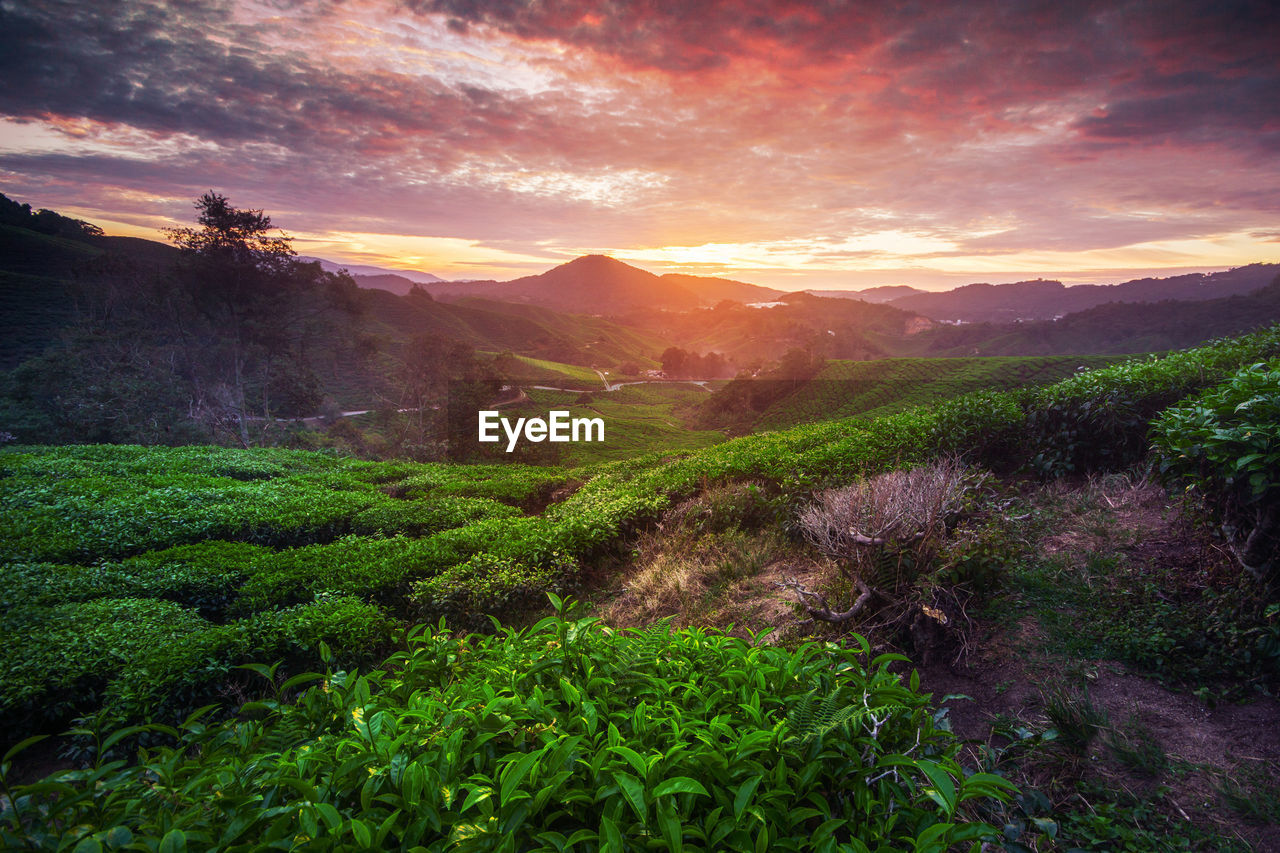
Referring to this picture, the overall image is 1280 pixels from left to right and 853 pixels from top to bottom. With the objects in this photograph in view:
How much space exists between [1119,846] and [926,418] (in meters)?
6.71

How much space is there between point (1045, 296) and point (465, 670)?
638 ft

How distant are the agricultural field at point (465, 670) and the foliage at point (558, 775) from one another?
1 centimetres

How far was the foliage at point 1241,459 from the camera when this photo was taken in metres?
2.97

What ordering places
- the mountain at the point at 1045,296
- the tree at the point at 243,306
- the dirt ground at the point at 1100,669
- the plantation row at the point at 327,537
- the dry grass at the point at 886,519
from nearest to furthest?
1. the dirt ground at the point at 1100,669
2. the dry grass at the point at 886,519
3. the plantation row at the point at 327,537
4. the tree at the point at 243,306
5. the mountain at the point at 1045,296

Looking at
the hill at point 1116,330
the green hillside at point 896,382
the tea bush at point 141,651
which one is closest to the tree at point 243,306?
the tea bush at point 141,651

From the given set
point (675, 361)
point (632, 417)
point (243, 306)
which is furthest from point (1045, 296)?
point (243, 306)

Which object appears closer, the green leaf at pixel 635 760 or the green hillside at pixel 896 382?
the green leaf at pixel 635 760

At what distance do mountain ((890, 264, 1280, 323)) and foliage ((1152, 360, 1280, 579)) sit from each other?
12863 centimetres

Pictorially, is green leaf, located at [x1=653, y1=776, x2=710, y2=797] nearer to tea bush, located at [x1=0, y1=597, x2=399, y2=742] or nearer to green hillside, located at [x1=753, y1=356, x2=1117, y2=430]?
tea bush, located at [x1=0, y1=597, x2=399, y2=742]

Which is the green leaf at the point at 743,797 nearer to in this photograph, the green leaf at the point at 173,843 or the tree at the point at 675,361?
the green leaf at the point at 173,843

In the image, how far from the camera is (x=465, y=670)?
7.74ft

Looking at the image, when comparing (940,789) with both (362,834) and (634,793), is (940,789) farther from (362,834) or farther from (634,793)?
(362,834)

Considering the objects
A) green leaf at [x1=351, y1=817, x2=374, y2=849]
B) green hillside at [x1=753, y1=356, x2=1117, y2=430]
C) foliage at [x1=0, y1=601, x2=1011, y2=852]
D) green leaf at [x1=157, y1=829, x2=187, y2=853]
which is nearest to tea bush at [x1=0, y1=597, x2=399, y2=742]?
foliage at [x1=0, y1=601, x2=1011, y2=852]

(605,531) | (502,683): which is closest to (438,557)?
(605,531)
